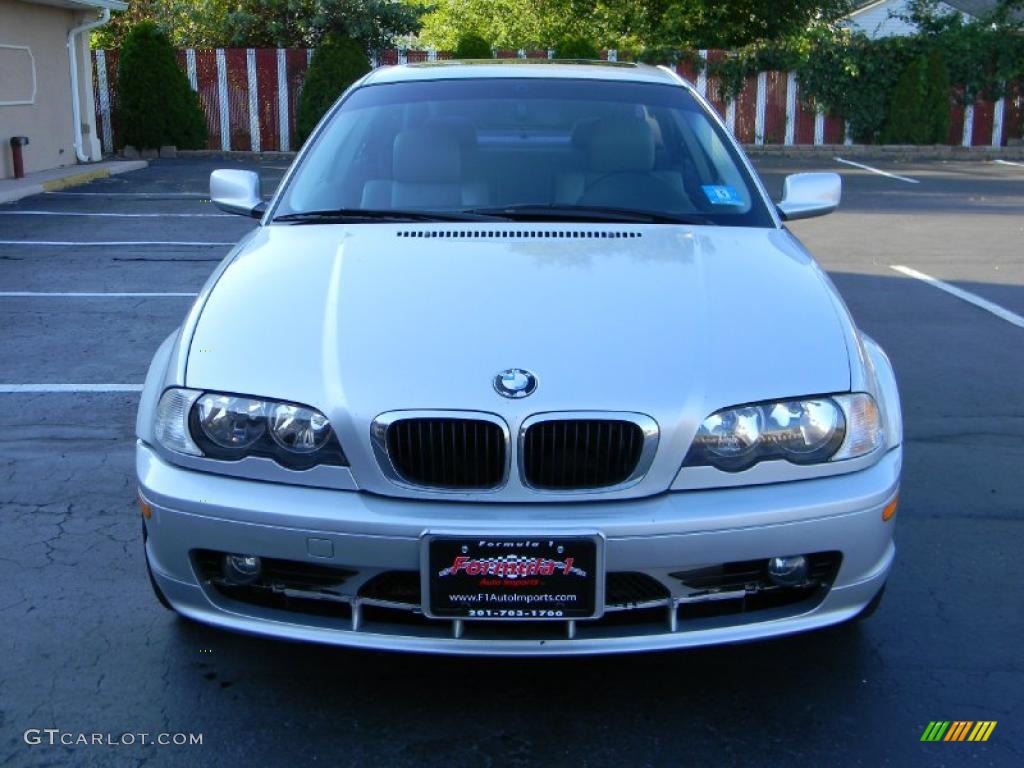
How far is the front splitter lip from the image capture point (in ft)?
8.73

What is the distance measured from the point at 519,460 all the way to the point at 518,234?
1.09m

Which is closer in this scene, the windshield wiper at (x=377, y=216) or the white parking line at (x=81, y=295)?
the windshield wiper at (x=377, y=216)

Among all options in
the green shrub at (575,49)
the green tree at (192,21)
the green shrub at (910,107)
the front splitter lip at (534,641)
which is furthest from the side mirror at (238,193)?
the green shrub at (910,107)

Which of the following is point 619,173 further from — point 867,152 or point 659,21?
point 659,21

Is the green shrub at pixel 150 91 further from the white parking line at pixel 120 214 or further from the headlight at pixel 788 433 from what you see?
the headlight at pixel 788 433

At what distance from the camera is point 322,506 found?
2.63 m

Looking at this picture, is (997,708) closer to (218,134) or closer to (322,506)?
(322,506)

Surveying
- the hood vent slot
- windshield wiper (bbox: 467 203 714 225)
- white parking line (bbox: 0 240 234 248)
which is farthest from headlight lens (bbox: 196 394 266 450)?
white parking line (bbox: 0 240 234 248)

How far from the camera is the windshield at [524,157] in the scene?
12.8 feet

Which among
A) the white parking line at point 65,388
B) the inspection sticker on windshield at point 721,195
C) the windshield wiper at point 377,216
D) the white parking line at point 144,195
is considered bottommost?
the white parking line at point 65,388

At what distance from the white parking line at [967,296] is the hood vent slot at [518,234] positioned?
478 cm

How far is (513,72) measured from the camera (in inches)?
174

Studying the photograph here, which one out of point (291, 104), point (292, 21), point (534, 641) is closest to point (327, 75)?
point (291, 104)

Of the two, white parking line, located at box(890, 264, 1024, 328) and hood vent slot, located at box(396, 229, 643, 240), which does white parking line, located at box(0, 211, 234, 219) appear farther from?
hood vent slot, located at box(396, 229, 643, 240)
